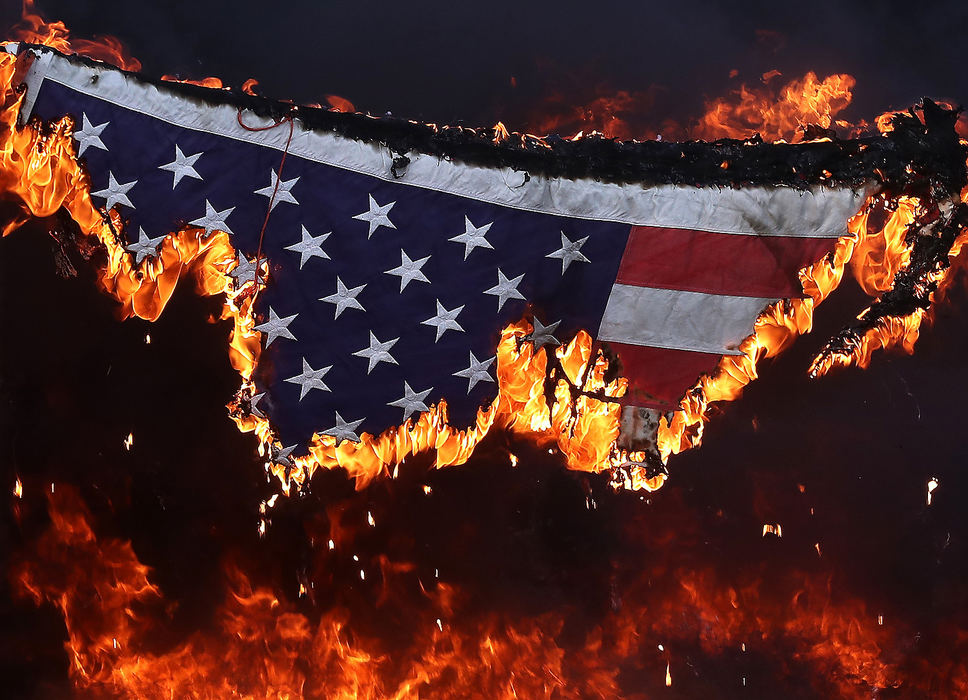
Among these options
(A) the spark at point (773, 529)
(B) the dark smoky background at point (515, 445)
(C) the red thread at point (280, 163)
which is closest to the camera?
(C) the red thread at point (280, 163)

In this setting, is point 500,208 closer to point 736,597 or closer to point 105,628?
point 736,597

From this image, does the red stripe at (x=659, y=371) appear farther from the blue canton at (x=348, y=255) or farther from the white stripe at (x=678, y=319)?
the blue canton at (x=348, y=255)

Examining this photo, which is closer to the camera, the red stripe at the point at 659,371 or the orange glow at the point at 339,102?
the red stripe at the point at 659,371

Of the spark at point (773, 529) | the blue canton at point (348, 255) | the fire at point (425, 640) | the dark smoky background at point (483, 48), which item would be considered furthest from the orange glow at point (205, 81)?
the spark at point (773, 529)

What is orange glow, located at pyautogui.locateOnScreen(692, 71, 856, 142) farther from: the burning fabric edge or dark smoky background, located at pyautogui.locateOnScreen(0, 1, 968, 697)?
the burning fabric edge

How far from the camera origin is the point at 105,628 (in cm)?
438

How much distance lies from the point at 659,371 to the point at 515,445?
134 cm

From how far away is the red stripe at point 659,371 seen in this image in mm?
3332

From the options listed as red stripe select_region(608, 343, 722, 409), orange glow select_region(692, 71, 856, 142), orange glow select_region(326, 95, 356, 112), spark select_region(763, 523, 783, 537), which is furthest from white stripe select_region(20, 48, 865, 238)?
spark select_region(763, 523, 783, 537)

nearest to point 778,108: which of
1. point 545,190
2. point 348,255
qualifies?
point 545,190

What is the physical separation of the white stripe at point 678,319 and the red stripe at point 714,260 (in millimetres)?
44

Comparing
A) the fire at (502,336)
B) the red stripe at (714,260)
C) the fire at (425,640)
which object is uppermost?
the red stripe at (714,260)

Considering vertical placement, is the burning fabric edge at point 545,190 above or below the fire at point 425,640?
above

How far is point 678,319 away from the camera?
328 cm
